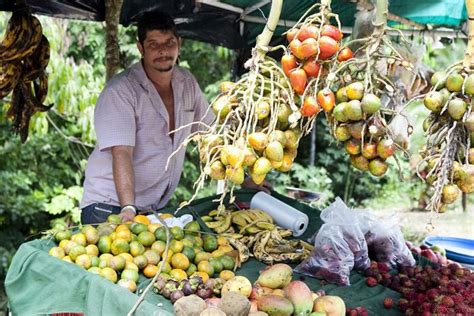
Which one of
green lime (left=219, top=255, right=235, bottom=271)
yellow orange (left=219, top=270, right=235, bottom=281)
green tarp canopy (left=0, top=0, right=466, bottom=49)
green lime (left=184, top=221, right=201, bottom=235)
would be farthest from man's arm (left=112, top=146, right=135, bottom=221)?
green tarp canopy (left=0, top=0, right=466, bottom=49)

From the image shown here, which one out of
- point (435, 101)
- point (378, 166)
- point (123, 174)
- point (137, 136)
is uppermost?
point (435, 101)

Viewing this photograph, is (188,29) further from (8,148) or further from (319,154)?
(319,154)

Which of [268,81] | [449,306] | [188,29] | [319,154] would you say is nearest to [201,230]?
[449,306]

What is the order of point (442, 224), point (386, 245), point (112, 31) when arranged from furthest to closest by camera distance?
point (442, 224), point (112, 31), point (386, 245)

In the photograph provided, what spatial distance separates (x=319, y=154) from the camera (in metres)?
10.9

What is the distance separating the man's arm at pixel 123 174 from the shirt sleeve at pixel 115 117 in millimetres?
51

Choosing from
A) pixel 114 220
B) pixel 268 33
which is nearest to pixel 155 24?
pixel 114 220

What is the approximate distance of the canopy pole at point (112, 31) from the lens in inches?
177

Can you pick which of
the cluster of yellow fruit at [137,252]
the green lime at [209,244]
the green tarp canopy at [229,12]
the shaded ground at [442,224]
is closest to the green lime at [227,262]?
the cluster of yellow fruit at [137,252]

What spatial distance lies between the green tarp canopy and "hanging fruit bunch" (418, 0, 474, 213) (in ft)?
8.97

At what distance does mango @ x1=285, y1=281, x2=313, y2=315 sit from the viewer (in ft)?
7.45

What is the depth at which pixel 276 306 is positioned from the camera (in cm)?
221

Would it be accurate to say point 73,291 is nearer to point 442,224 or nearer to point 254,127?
point 254,127

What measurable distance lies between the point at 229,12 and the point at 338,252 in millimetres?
2978
